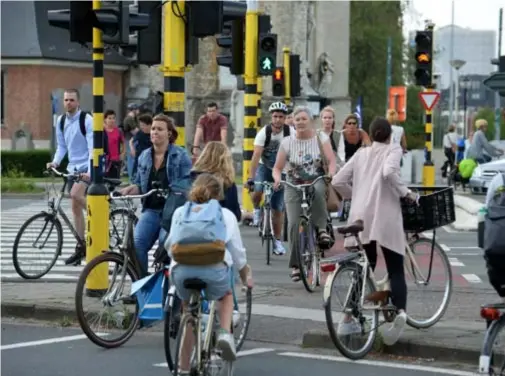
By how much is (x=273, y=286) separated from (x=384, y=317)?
410cm

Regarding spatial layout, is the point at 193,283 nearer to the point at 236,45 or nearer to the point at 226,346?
the point at 226,346

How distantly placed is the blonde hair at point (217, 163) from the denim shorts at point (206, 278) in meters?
0.92

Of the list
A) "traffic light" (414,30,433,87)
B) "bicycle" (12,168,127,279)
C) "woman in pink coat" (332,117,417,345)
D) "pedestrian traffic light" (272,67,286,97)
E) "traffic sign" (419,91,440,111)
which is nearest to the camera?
"woman in pink coat" (332,117,417,345)

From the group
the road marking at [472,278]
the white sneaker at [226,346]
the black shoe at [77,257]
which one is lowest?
the road marking at [472,278]

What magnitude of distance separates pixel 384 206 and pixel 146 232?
2178 mm

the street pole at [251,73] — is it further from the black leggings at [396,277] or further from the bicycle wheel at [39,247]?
the black leggings at [396,277]

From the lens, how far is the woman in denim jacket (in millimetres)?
11211

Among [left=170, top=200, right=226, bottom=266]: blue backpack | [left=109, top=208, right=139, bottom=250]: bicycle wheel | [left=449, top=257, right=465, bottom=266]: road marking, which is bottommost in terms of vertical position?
[left=449, top=257, right=465, bottom=266]: road marking

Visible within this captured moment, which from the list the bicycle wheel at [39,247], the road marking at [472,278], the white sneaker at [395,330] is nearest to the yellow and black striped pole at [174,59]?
the bicycle wheel at [39,247]

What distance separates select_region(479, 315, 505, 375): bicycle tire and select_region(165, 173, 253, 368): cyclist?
5.18 ft

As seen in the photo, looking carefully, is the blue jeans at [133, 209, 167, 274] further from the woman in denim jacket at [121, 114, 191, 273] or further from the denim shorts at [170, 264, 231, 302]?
the denim shorts at [170, 264, 231, 302]

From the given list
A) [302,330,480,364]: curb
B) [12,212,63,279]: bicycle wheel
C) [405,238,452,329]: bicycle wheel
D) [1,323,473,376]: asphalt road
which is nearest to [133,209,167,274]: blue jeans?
[1,323,473,376]: asphalt road

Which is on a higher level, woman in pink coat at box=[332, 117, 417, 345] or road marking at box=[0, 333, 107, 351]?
woman in pink coat at box=[332, 117, 417, 345]

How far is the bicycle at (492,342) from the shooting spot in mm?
7742
